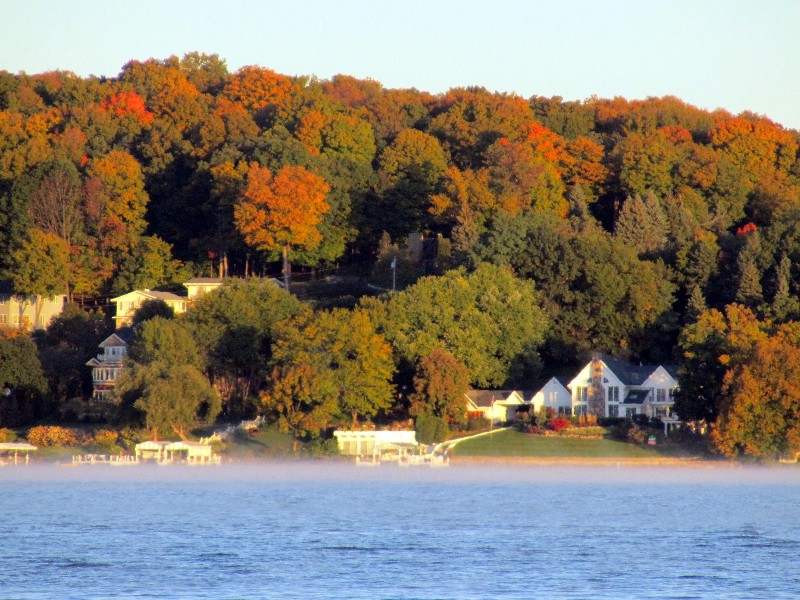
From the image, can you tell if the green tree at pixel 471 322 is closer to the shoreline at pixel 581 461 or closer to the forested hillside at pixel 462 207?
the forested hillside at pixel 462 207

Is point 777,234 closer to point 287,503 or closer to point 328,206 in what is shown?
point 328,206

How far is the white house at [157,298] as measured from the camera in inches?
4016

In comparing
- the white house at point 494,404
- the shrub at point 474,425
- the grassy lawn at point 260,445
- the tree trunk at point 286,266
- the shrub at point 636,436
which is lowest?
the grassy lawn at point 260,445

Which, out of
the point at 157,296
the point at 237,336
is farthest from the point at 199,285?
the point at 237,336

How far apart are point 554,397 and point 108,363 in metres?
27.5

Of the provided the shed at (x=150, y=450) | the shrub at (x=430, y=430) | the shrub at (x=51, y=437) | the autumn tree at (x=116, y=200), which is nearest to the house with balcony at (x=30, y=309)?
the autumn tree at (x=116, y=200)

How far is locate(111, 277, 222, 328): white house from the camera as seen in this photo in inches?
4016

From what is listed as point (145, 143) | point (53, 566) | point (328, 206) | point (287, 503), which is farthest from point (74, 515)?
point (145, 143)

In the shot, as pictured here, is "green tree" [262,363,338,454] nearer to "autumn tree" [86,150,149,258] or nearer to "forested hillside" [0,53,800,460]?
"forested hillside" [0,53,800,460]

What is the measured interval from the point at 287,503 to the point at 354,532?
376 inches

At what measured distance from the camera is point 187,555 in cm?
4522

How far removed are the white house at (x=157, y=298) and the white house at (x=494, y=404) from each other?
23.3 metres

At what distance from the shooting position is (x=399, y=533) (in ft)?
167

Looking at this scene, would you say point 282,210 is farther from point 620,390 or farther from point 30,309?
point 620,390
